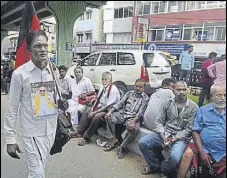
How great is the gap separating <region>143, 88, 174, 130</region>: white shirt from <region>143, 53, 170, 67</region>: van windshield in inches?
163

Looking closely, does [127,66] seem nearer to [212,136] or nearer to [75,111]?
[75,111]

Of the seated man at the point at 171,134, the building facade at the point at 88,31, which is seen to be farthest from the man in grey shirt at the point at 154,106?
the building facade at the point at 88,31

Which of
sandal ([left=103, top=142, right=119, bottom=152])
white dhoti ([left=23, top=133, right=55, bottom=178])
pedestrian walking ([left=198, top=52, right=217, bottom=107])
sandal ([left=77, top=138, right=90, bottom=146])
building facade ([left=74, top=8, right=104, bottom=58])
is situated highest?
building facade ([left=74, top=8, right=104, bottom=58])

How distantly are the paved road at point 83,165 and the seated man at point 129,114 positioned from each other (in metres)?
0.19

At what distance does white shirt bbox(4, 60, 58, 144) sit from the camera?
76.6 inches

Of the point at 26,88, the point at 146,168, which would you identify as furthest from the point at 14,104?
the point at 146,168

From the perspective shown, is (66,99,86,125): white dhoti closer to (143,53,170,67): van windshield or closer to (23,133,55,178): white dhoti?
(23,133,55,178): white dhoti

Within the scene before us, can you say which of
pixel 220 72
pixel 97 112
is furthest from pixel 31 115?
pixel 220 72

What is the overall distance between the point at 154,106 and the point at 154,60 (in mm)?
4392

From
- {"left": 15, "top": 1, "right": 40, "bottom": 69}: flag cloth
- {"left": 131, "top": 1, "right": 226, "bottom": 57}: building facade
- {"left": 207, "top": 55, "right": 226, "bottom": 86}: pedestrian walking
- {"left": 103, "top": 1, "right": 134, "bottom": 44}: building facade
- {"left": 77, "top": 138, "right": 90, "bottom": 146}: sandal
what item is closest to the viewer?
{"left": 207, "top": 55, "right": 226, "bottom": 86}: pedestrian walking

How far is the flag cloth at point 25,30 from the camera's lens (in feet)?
8.96

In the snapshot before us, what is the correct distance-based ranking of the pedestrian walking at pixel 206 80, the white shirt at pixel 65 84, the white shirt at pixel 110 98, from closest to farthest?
the white shirt at pixel 110 98
the pedestrian walking at pixel 206 80
the white shirt at pixel 65 84

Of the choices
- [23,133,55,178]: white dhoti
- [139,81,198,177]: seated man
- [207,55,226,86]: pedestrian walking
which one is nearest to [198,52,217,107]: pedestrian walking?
[207,55,226,86]: pedestrian walking

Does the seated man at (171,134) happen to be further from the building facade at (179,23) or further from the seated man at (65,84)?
the building facade at (179,23)
